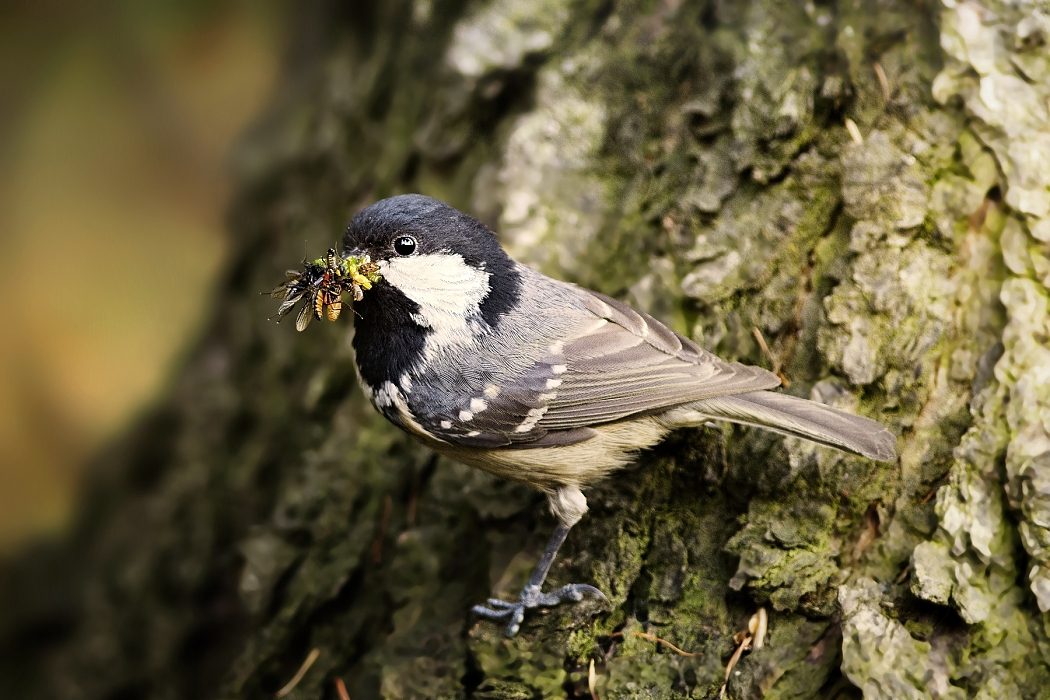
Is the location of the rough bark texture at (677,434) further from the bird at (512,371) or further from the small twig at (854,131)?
the bird at (512,371)

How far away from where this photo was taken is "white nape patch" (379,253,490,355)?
2.53 meters

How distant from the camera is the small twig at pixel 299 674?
9.73ft

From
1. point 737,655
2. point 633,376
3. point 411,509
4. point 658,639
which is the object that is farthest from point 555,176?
point 737,655

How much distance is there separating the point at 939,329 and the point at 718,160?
40.1 inches

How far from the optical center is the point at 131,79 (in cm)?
Result: 392

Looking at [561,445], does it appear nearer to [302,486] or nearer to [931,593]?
[931,593]

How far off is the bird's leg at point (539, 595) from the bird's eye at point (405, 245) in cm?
95

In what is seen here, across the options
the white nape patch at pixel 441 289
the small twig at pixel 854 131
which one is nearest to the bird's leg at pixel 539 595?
the white nape patch at pixel 441 289

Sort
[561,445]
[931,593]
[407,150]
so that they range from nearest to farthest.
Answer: [931,593], [561,445], [407,150]

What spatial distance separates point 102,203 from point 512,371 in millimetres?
2635

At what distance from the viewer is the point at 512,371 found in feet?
8.50

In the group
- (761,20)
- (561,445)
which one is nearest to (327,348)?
(561,445)

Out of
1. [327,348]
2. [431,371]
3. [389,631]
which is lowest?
[389,631]

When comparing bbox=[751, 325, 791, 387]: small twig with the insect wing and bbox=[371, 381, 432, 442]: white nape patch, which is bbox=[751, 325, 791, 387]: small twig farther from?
the insect wing
